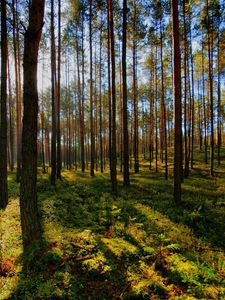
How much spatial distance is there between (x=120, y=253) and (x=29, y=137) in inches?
140

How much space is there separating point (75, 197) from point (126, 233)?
4514mm

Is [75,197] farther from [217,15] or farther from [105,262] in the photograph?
[217,15]

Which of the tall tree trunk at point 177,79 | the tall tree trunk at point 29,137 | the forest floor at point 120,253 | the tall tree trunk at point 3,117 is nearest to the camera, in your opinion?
the forest floor at point 120,253

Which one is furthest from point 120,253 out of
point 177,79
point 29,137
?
point 177,79

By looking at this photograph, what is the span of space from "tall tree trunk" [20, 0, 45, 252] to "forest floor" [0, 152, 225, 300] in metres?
0.81

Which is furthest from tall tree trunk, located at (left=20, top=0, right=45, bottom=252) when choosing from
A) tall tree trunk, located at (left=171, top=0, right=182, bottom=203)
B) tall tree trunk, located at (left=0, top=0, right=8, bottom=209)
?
tall tree trunk, located at (left=171, top=0, right=182, bottom=203)

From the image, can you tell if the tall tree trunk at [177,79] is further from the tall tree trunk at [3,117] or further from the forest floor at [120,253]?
the tall tree trunk at [3,117]

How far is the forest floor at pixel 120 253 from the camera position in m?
4.14

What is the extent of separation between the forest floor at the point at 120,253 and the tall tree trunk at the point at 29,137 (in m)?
0.81

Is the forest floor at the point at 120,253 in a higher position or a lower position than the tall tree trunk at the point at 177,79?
lower

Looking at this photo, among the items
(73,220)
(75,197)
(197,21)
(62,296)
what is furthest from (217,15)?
(62,296)

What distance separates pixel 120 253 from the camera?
17.7 feet

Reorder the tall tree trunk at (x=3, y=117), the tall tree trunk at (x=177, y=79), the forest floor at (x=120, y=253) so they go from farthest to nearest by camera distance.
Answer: the tall tree trunk at (x=177, y=79) → the tall tree trunk at (x=3, y=117) → the forest floor at (x=120, y=253)

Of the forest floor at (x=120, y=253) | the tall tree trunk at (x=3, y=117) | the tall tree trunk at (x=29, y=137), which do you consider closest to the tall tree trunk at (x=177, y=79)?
the forest floor at (x=120, y=253)
